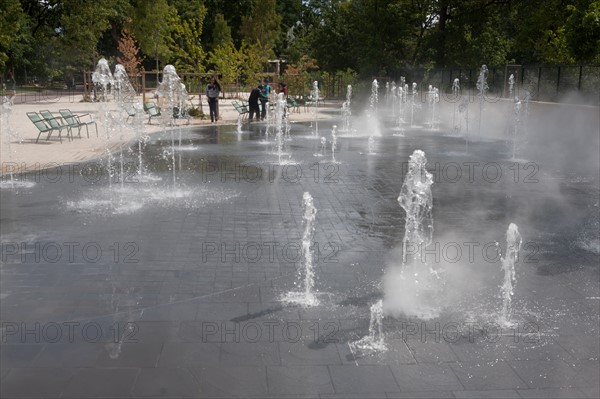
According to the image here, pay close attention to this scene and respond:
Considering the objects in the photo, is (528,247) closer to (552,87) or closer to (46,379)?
(46,379)

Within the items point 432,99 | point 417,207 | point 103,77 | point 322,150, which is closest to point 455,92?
point 432,99

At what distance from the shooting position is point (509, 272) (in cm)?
673

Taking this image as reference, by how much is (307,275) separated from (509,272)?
7.10 feet

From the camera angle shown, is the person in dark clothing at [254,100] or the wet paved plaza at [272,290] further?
the person in dark clothing at [254,100]

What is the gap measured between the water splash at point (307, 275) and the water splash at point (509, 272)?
5.50ft

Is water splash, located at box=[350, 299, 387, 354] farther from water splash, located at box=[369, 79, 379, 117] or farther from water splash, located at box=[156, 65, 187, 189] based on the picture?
water splash, located at box=[369, 79, 379, 117]

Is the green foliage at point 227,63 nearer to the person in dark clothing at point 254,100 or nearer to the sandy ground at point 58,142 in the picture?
the sandy ground at point 58,142

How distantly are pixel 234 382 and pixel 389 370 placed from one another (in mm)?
1105

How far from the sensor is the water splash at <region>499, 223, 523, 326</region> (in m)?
5.62

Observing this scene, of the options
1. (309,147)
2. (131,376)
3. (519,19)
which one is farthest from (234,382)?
(519,19)

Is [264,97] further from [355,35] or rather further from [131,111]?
[355,35]

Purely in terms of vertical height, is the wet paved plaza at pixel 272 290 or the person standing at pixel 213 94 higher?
the person standing at pixel 213 94

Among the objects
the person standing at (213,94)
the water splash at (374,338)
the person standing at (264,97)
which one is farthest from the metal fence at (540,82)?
the water splash at (374,338)

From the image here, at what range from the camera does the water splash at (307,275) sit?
5.84m
